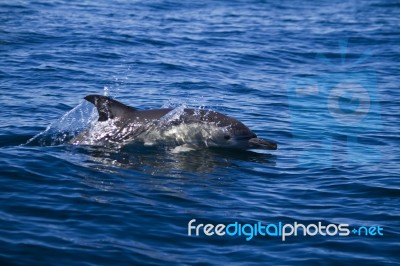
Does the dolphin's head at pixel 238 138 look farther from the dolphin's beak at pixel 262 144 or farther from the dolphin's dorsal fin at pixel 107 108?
the dolphin's dorsal fin at pixel 107 108

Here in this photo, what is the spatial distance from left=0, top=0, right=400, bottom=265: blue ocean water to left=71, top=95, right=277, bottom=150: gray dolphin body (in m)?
0.33

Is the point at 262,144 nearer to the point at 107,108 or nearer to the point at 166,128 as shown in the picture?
the point at 166,128

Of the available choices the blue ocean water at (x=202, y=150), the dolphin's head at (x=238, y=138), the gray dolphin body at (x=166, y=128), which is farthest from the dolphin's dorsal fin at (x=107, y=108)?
the dolphin's head at (x=238, y=138)

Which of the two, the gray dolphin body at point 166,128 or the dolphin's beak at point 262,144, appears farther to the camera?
the dolphin's beak at point 262,144

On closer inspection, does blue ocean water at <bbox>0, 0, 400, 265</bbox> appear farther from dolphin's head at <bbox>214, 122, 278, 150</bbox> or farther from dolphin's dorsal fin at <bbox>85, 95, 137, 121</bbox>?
dolphin's dorsal fin at <bbox>85, 95, 137, 121</bbox>

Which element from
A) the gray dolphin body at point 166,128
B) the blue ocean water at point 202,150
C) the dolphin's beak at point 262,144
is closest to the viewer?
the blue ocean water at point 202,150

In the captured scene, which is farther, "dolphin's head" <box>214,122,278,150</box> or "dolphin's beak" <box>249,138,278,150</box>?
"dolphin's head" <box>214,122,278,150</box>

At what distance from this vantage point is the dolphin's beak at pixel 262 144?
15531mm

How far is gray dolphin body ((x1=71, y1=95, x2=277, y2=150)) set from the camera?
15.2m

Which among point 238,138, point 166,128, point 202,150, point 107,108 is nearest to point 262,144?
point 238,138

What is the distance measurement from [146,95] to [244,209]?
911 cm

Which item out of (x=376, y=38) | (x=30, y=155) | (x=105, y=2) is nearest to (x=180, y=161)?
(x=30, y=155)

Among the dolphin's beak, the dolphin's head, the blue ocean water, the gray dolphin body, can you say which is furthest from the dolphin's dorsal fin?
the dolphin's beak

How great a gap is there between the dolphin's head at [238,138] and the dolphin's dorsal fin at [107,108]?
1.90 m
